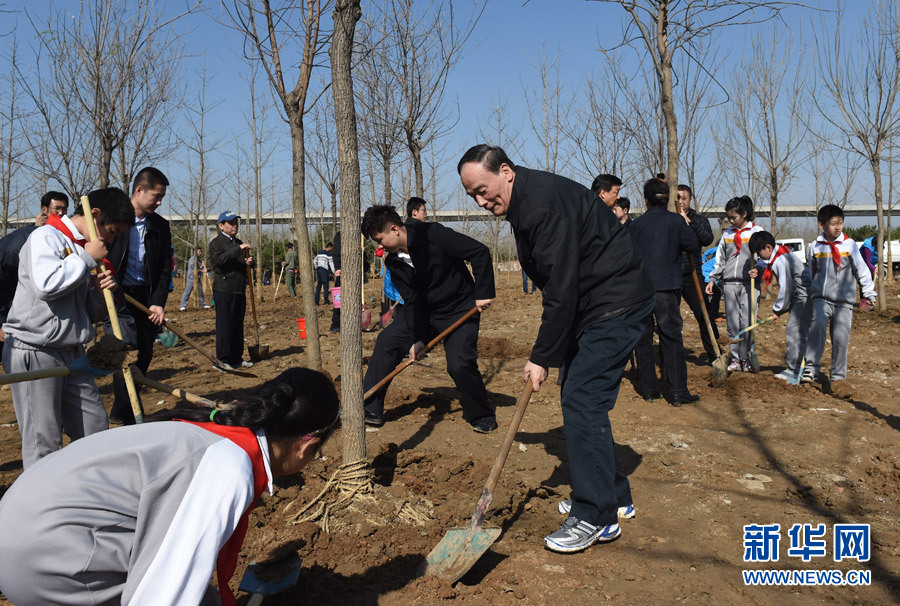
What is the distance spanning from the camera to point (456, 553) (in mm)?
2920

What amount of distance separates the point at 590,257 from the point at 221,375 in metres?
5.31

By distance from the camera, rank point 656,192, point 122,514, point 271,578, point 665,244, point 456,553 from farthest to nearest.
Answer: point 656,192 < point 665,244 < point 456,553 < point 271,578 < point 122,514

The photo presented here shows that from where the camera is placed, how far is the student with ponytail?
1.51 meters

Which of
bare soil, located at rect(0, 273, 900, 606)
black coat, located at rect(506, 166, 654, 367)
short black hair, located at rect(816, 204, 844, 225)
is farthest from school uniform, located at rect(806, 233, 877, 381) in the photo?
black coat, located at rect(506, 166, 654, 367)

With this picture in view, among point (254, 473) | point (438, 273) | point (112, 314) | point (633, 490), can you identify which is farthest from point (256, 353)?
point (254, 473)

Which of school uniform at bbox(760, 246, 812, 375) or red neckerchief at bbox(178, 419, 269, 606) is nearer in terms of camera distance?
red neckerchief at bbox(178, 419, 269, 606)

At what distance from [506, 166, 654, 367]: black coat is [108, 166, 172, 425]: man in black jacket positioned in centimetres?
289

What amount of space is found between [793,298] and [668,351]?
1.92 m

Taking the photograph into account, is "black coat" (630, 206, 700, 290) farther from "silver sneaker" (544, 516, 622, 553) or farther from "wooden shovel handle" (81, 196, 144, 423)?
"wooden shovel handle" (81, 196, 144, 423)

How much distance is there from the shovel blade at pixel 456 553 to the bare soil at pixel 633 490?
8cm

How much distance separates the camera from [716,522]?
134 inches

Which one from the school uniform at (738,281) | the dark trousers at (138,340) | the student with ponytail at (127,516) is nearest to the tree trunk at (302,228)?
the dark trousers at (138,340)

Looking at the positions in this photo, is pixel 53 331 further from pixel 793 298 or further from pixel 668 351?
pixel 793 298

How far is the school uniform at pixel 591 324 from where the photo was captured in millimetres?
3070
